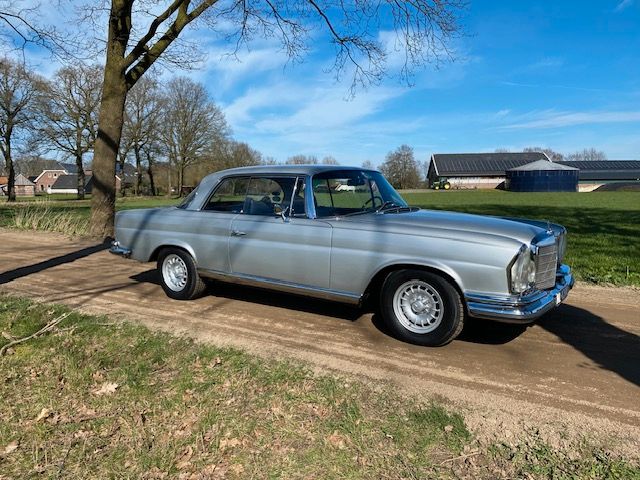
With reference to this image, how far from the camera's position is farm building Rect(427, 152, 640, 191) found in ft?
276

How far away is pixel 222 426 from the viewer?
307cm

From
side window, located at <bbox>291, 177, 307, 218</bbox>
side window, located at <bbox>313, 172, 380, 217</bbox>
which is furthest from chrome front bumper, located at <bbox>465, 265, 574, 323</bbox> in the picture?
side window, located at <bbox>291, 177, 307, 218</bbox>

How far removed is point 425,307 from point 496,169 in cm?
8774

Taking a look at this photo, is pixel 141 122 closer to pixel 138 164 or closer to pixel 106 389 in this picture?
pixel 138 164

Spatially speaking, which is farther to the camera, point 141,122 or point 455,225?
point 141,122

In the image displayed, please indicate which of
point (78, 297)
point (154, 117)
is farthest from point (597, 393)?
point (154, 117)

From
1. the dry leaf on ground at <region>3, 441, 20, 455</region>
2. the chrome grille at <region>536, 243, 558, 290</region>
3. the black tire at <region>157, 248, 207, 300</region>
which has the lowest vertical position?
the dry leaf on ground at <region>3, 441, 20, 455</region>

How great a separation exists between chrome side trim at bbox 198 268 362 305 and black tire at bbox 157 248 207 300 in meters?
0.18

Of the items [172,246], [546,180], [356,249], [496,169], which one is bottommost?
[172,246]

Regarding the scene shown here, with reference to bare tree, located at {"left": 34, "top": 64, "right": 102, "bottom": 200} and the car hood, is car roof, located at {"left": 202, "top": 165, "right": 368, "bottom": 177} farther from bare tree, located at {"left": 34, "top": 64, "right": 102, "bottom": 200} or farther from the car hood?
bare tree, located at {"left": 34, "top": 64, "right": 102, "bottom": 200}

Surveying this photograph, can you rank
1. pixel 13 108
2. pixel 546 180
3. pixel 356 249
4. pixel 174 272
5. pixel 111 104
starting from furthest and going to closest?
pixel 546 180, pixel 13 108, pixel 111 104, pixel 174 272, pixel 356 249

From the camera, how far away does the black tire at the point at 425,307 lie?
4160 millimetres

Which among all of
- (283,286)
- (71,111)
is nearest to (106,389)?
(283,286)

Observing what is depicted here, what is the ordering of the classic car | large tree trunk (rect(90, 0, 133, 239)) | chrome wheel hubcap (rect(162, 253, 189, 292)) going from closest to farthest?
the classic car → chrome wheel hubcap (rect(162, 253, 189, 292)) → large tree trunk (rect(90, 0, 133, 239))
